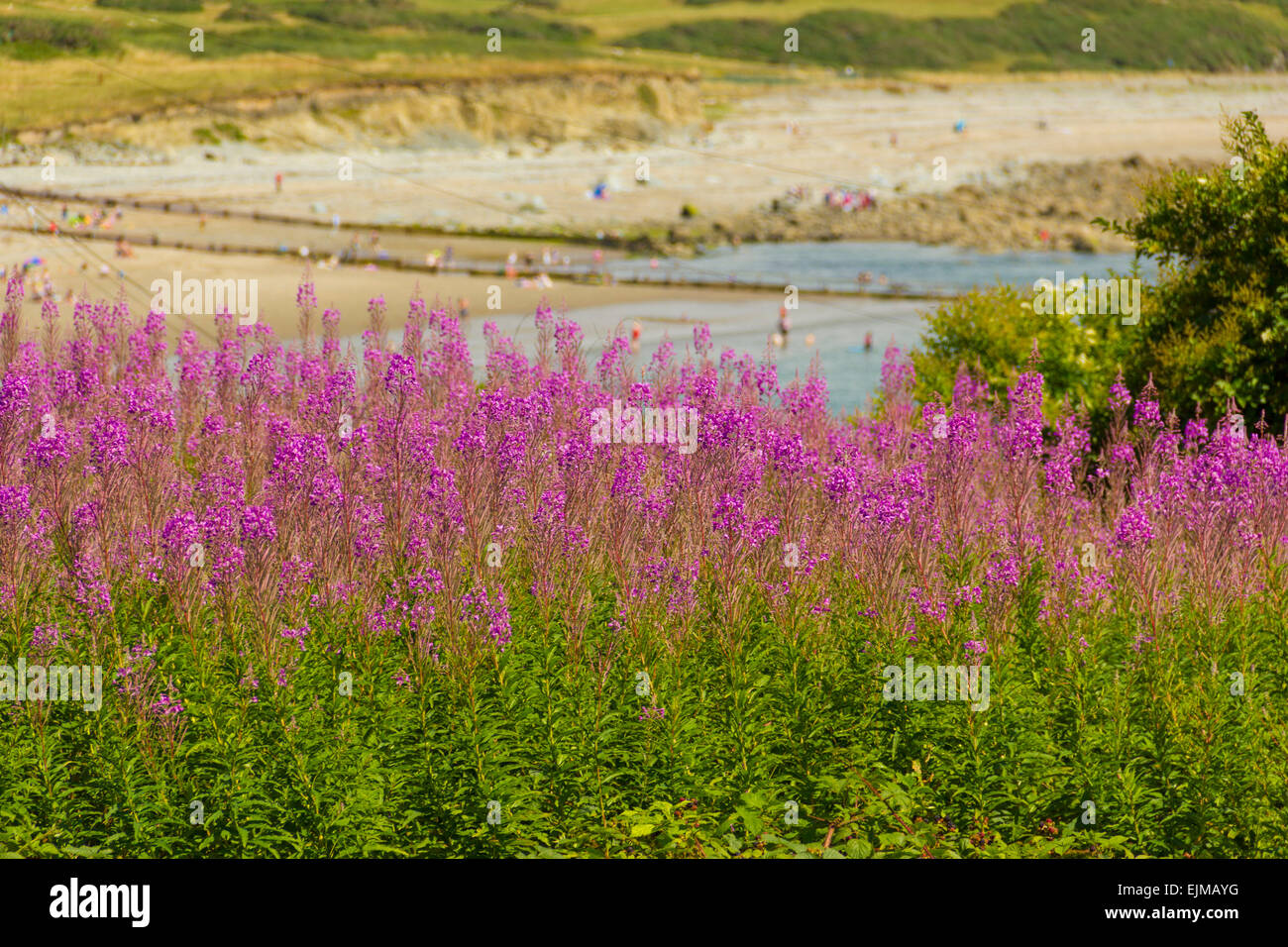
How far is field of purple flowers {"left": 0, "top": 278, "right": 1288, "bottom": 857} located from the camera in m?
7.92

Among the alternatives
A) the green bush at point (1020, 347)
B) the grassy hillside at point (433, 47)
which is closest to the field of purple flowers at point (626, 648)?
the green bush at point (1020, 347)

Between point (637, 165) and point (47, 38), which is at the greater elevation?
point (47, 38)

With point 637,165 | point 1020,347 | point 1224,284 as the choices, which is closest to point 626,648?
point 1224,284

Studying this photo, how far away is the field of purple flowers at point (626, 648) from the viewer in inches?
312

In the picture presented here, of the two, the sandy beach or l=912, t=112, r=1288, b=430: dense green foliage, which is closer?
l=912, t=112, r=1288, b=430: dense green foliage

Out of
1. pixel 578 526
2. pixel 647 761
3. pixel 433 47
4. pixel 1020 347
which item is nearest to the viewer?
pixel 647 761

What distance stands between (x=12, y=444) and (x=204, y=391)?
5.08 metres

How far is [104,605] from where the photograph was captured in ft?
28.0

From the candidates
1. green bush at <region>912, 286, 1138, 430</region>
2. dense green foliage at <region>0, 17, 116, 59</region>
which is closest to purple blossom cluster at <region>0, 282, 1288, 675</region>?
green bush at <region>912, 286, 1138, 430</region>

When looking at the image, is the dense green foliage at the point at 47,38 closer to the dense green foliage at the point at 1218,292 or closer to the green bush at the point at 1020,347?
the green bush at the point at 1020,347

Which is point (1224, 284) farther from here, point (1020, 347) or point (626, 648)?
point (626, 648)

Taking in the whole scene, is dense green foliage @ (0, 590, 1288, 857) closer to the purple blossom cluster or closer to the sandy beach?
the purple blossom cluster

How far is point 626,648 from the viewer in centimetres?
898

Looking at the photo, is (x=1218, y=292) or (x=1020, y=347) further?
(x=1020, y=347)
